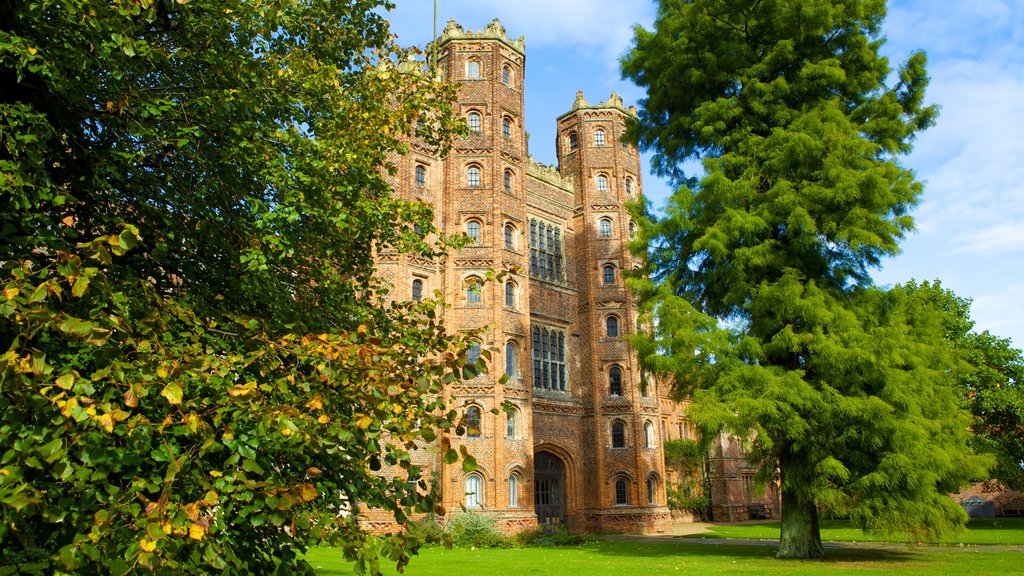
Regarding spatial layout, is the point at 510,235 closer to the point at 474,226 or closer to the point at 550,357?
the point at 474,226

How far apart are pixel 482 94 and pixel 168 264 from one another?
24.6 metres

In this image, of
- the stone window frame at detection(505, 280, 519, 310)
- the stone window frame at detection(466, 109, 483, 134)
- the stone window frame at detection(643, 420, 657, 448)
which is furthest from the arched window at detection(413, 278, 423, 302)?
the stone window frame at detection(643, 420, 657, 448)

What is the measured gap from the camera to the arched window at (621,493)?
99.8 feet

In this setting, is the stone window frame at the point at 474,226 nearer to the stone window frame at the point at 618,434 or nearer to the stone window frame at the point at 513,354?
the stone window frame at the point at 513,354

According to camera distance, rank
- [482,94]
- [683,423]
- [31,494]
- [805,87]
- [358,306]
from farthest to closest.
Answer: [683,423] < [482,94] < [805,87] < [358,306] < [31,494]

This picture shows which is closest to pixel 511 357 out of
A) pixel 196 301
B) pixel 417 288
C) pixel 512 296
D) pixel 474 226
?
pixel 512 296

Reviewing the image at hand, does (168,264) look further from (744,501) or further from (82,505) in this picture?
(744,501)

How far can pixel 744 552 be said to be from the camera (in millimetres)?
18844

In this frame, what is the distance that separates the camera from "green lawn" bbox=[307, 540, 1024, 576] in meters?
13.9

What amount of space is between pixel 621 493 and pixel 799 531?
49.6 feet

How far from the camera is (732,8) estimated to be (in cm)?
1803

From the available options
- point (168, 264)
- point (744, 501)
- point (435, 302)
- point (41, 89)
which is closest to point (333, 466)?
point (435, 302)

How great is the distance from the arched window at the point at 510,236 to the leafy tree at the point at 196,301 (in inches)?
791

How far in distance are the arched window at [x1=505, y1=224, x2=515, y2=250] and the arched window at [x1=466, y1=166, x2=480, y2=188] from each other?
2.17 m
